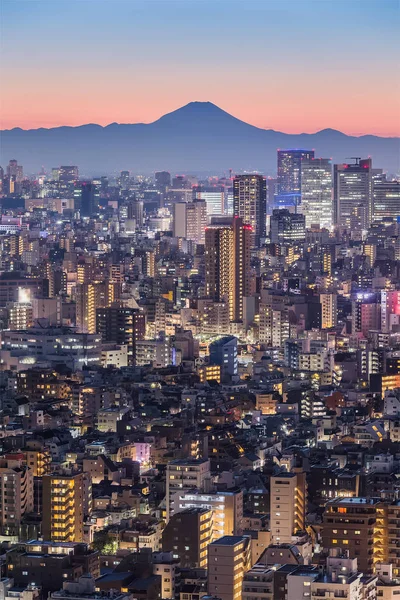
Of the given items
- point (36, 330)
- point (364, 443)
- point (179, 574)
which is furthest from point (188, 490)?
point (36, 330)

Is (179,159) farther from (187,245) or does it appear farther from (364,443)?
(364,443)

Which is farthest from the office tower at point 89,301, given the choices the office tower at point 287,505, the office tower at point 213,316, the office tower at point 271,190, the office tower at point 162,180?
the office tower at point 162,180

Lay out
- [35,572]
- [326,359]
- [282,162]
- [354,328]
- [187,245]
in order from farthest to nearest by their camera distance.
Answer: [282,162]
[187,245]
[354,328]
[326,359]
[35,572]

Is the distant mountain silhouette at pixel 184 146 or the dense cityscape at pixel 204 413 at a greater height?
the distant mountain silhouette at pixel 184 146

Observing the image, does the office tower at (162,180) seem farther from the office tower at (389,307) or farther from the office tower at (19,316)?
the office tower at (389,307)

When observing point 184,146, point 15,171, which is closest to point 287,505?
point 15,171

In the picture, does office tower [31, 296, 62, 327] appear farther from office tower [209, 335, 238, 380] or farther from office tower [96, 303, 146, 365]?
office tower [209, 335, 238, 380]
